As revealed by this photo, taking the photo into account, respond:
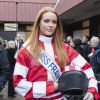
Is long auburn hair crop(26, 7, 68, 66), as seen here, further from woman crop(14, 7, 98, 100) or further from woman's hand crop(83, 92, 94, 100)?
woman's hand crop(83, 92, 94, 100)

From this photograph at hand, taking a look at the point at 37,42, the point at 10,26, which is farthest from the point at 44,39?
the point at 10,26

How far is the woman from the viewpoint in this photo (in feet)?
10.3

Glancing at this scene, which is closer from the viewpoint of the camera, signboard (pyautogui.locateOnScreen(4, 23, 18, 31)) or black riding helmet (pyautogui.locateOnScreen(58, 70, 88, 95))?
black riding helmet (pyautogui.locateOnScreen(58, 70, 88, 95))

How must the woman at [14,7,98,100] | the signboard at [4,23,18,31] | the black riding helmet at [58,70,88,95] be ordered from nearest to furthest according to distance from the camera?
the black riding helmet at [58,70,88,95], the woman at [14,7,98,100], the signboard at [4,23,18,31]

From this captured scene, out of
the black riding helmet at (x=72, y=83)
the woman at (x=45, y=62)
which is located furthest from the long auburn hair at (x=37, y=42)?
the black riding helmet at (x=72, y=83)

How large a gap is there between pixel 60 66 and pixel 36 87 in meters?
0.28

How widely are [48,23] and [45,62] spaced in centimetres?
30

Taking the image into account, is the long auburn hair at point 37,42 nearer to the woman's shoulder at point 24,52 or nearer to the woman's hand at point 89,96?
the woman's shoulder at point 24,52

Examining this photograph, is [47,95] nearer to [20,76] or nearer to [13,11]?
[20,76]

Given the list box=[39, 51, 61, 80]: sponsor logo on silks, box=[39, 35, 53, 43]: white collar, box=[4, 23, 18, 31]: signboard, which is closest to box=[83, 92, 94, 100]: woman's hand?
box=[39, 51, 61, 80]: sponsor logo on silks

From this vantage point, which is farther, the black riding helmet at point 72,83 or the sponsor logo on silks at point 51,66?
the sponsor logo on silks at point 51,66

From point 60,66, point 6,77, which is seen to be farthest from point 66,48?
point 6,77

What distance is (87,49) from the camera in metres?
12.0

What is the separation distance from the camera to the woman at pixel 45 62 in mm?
3152
